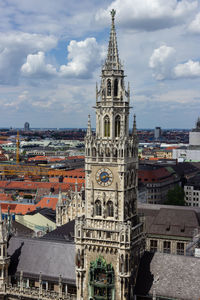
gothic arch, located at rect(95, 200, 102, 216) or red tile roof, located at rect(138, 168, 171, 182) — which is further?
red tile roof, located at rect(138, 168, 171, 182)

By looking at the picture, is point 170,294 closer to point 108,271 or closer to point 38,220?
point 108,271

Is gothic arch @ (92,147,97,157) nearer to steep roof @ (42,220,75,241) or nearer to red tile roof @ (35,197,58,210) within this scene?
steep roof @ (42,220,75,241)

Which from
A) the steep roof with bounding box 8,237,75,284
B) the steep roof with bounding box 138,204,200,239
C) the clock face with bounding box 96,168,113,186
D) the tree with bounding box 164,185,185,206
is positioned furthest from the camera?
the tree with bounding box 164,185,185,206

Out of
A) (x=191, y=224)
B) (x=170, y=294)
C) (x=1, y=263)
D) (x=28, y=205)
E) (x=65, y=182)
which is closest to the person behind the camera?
(x=170, y=294)

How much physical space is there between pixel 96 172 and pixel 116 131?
6391 millimetres

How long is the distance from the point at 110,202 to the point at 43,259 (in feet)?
50.6

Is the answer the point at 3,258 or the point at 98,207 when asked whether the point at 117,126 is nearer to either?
the point at 98,207

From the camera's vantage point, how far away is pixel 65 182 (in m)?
184

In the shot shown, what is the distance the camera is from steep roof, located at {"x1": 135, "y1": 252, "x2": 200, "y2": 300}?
5600 cm

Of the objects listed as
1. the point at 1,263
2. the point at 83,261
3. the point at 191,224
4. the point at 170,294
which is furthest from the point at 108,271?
the point at 191,224

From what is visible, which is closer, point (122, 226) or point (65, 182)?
point (122, 226)

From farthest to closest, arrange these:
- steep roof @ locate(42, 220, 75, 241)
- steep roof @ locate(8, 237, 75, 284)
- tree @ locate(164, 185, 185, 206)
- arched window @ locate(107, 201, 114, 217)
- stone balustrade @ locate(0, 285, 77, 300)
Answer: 1. tree @ locate(164, 185, 185, 206)
2. steep roof @ locate(42, 220, 75, 241)
3. steep roof @ locate(8, 237, 75, 284)
4. stone balustrade @ locate(0, 285, 77, 300)
5. arched window @ locate(107, 201, 114, 217)

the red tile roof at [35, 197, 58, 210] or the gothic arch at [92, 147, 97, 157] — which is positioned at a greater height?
the gothic arch at [92, 147, 97, 157]

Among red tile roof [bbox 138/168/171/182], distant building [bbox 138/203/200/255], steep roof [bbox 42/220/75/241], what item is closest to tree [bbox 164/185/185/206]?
red tile roof [bbox 138/168/171/182]
